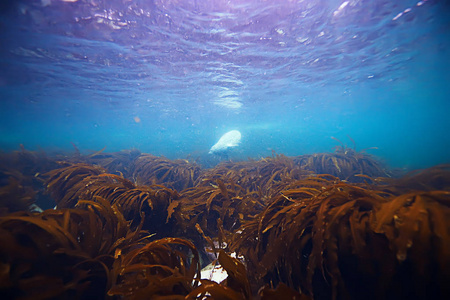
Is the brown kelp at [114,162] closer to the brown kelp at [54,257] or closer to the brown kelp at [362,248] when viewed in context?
the brown kelp at [54,257]

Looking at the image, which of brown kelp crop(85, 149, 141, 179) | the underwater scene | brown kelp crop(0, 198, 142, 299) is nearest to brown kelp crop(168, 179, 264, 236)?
the underwater scene

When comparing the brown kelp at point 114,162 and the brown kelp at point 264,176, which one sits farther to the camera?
the brown kelp at point 114,162

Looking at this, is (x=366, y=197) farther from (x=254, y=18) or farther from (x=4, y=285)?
(x=254, y=18)

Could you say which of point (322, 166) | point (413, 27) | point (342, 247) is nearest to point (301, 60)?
point (413, 27)

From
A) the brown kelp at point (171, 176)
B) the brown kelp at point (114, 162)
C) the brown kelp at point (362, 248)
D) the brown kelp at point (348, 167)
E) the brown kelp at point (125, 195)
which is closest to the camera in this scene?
the brown kelp at point (362, 248)

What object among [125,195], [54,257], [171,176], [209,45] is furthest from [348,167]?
Result: [209,45]

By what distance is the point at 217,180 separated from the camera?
3.29 metres

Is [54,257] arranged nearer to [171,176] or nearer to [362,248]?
[362,248]

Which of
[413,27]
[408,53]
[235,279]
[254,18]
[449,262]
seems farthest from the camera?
[408,53]

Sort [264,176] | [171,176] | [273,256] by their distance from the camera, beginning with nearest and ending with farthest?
[273,256], [264,176], [171,176]

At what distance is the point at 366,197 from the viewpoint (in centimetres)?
174

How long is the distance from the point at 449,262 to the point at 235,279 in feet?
4.61

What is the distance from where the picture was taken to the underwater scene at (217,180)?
4.39 feet

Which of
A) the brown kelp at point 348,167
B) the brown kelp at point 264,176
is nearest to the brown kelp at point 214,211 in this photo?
the brown kelp at point 264,176
